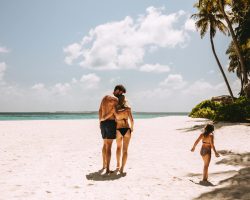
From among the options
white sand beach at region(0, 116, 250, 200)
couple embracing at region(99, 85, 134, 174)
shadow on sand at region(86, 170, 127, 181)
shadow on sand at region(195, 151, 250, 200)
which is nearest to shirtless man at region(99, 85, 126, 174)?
couple embracing at region(99, 85, 134, 174)

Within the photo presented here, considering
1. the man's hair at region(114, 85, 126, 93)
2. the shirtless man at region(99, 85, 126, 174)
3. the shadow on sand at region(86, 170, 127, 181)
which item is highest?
the man's hair at region(114, 85, 126, 93)

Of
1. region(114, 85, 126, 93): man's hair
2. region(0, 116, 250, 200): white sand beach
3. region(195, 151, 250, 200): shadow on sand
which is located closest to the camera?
region(195, 151, 250, 200): shadow on sand

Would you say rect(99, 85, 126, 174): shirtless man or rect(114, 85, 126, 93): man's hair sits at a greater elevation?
rect(114, 85, 126, 93): man's hair

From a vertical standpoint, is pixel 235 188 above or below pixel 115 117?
below

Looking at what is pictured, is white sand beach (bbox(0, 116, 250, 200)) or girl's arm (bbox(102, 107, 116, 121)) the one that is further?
girl's arm (bbox(102, 107, 116, 121))

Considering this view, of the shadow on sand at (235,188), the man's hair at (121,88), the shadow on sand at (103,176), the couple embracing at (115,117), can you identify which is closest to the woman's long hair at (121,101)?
the couple embracing at (115,117)

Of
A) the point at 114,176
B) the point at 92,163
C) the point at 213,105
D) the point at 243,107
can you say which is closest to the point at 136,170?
the point at 114,176

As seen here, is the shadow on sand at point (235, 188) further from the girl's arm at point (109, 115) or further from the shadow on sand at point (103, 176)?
the girl's arm at point (109, 115)

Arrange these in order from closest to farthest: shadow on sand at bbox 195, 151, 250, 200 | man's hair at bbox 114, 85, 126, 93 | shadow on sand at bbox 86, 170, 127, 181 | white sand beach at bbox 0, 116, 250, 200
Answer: shadow on sand at bbox 195, 151, 250, 200, white sand beach at bbox 0, 116, 250, 200, shadow on sand at bbox 86, 170, 127, 181, man's hair at bbox 114, 85, 126, 93

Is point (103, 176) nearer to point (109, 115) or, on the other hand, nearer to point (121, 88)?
point (109, 115)

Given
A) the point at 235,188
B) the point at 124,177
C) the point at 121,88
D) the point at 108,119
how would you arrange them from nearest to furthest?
1. the point at 235,188
2. the point at 124,177
3. the point at 121,88
4. the point at 108,119

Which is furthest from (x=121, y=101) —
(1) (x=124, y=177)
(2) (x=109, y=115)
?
(1) (x=124, y=177)

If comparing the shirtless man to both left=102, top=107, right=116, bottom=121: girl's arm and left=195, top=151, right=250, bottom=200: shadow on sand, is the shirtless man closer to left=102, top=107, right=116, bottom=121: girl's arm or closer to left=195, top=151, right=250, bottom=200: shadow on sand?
left=102, top=107, right=116, bottom=121: girl's arm

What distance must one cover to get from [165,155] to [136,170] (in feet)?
7.93
